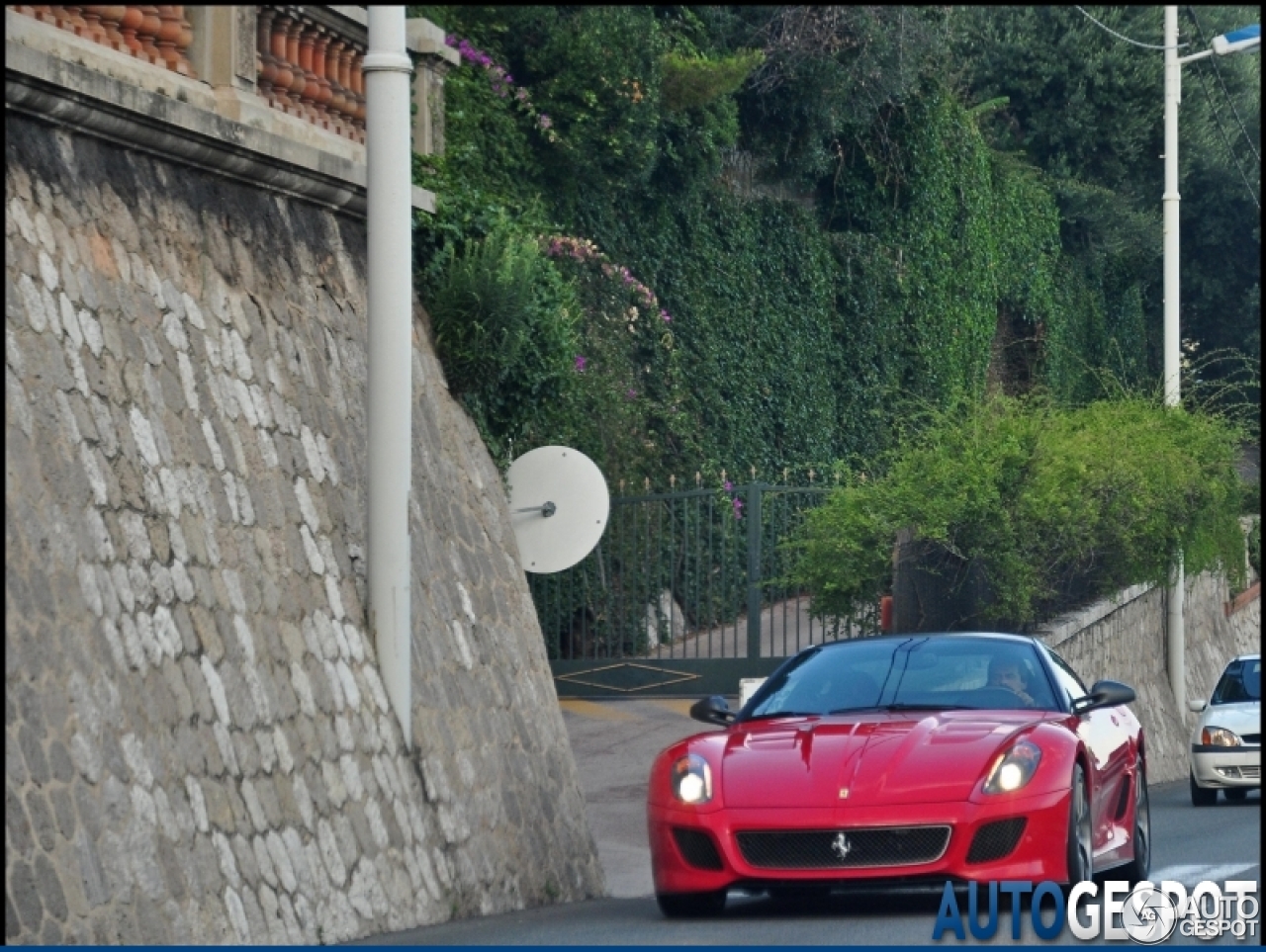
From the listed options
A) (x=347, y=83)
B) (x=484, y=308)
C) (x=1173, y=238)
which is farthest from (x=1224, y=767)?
(x=347, y=83)

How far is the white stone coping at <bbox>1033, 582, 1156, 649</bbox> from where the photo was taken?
2175 cm

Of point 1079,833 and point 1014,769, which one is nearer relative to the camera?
point 1014,769

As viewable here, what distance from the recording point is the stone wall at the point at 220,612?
772 cm

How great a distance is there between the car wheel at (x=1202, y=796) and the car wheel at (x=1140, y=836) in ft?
31.8

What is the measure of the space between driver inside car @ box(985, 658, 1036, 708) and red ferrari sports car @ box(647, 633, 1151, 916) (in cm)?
2

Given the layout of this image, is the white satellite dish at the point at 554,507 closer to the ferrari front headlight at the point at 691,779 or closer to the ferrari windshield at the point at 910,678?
the ferrari windshield at the point at 910,678

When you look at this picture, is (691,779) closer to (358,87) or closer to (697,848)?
(697,848)

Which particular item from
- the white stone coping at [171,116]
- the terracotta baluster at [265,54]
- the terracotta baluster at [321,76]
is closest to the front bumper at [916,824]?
the white stone coping at [171,116]

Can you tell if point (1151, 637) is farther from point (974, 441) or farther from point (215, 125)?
point (215, 125)

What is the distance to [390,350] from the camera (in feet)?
33.7

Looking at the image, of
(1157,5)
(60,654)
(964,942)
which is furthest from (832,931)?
(1157,5)

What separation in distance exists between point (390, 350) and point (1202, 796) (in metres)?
12.7

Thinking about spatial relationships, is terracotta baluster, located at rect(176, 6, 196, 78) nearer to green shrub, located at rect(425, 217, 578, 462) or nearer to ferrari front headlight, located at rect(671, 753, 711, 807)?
green shrub, located at rect(425, 217, 578, 462)

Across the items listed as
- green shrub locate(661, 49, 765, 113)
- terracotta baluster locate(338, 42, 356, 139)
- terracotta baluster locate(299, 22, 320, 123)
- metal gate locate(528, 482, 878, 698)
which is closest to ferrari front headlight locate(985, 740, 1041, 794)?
terracotta baluster locate(299, 22, 320, 123)
